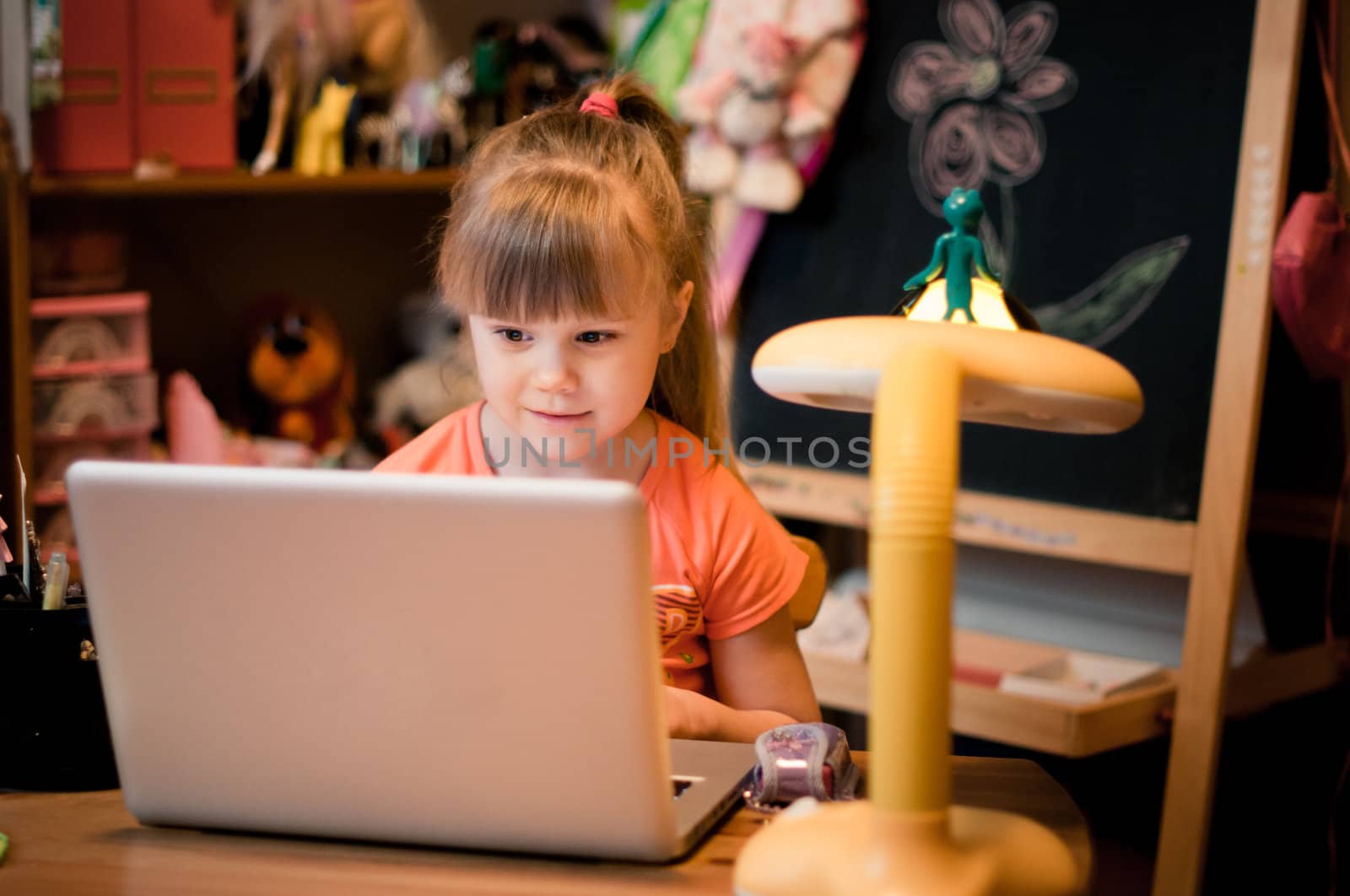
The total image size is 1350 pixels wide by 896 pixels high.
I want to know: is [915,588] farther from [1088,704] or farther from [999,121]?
[999,121]

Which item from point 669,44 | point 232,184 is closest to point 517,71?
point 669,44

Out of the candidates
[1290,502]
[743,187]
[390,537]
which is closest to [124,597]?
[390,537]

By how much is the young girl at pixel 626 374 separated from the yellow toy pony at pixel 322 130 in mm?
995

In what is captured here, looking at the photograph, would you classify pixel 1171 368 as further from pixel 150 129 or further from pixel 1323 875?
pixel 150 129

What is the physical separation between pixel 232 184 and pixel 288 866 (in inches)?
57.5

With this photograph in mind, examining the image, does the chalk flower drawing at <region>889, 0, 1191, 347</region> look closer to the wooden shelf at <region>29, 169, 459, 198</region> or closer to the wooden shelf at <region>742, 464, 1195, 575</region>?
the wooden shelf at <region>742, 464, 1195, 575</region>

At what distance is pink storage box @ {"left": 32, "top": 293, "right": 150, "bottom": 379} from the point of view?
1.84m

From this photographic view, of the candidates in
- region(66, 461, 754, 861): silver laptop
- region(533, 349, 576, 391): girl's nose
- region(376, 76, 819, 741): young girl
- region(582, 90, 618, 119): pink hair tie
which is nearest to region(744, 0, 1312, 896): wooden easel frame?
region(376, 76, 819, 741): young girl

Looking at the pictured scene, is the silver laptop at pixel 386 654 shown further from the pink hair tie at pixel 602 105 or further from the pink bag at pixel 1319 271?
the pink bag at pixel 1319 271

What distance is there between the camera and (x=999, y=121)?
1.74 m

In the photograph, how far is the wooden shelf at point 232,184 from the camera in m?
1.83

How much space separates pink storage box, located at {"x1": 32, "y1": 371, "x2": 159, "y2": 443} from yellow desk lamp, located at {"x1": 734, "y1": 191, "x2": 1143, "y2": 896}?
55.0 inches

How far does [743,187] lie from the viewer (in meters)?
Result: 1.91

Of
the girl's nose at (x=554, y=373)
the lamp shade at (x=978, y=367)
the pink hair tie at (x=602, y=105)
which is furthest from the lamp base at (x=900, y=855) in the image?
the pink hair tie at (x=602, y=105)
